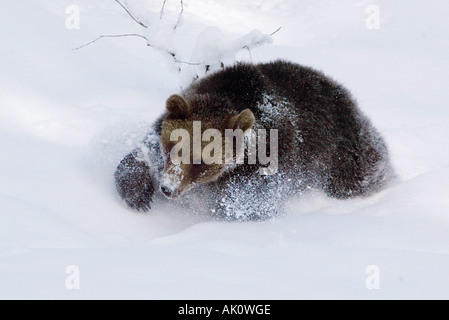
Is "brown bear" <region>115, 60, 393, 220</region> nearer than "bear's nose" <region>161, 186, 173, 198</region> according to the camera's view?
No

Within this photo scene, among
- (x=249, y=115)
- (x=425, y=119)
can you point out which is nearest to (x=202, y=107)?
(x=249, y=115)

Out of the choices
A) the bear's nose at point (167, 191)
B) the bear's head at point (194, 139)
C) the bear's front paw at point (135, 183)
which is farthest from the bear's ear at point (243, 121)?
the bear's front paw at point (135, 183)

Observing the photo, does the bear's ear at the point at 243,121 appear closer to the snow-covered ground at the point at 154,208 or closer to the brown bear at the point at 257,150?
the brown bear at the point at 257,150

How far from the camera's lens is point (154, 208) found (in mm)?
3479

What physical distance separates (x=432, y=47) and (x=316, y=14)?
9.34 ft

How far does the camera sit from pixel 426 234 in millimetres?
2760

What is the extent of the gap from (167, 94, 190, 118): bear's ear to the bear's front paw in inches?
20.5

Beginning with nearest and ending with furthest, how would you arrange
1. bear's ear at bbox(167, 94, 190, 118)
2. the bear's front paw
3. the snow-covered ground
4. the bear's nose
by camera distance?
1. the snow-covered ground
2. the bear's nose
3. bear's ear at bbox(167, 94, 190, 118)
4. the bear's front paw

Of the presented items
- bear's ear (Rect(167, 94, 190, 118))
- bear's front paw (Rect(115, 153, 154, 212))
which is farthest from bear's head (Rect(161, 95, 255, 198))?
bear's front paw (Rect(115, 153, 154, 212))

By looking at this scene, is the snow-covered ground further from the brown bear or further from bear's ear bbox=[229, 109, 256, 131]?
bear's ear bbox=[229, 109, 256, 131]

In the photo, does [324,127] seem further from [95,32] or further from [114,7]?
[114,7]

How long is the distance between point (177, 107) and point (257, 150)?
2.17 ft

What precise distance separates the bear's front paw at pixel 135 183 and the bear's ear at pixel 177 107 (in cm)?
52

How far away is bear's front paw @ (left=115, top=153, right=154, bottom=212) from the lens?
10.8ft
